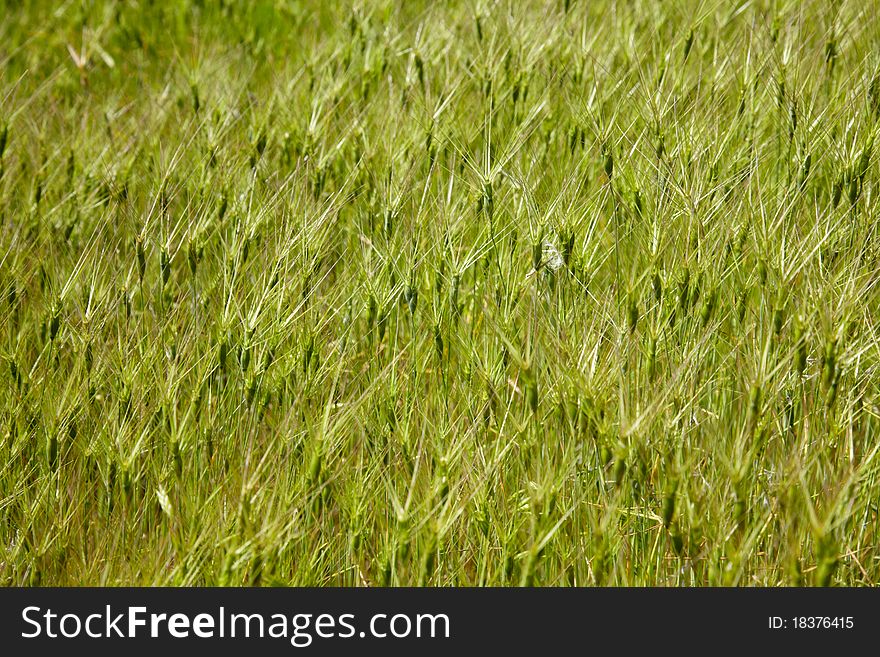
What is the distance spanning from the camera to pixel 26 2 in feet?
11.1

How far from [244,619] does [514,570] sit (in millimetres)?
387

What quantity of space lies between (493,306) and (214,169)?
2.38 feet

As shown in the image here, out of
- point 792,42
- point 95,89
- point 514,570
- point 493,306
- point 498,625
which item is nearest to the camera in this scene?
point 498,625

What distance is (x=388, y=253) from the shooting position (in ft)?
5.70

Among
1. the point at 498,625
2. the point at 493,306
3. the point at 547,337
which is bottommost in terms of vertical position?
the point at 498,625

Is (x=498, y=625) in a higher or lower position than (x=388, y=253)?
lower

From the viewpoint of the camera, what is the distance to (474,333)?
176 centimetres

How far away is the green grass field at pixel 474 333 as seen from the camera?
1.42 metres

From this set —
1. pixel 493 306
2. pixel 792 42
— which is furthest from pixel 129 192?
pixel 792 42

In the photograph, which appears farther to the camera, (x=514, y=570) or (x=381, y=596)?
(x=514, y=570)

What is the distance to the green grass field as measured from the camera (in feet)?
4.67

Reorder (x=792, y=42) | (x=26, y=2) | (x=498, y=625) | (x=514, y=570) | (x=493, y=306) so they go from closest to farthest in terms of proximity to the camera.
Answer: (x=498, y=625) → (x=514, y=570) → (x=493, y=306) → (x=792, y=42) → (x=26, y=2)

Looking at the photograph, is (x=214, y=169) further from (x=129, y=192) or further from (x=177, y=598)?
(x=177, y=598)

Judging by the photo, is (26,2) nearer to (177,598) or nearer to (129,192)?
(129,192)
